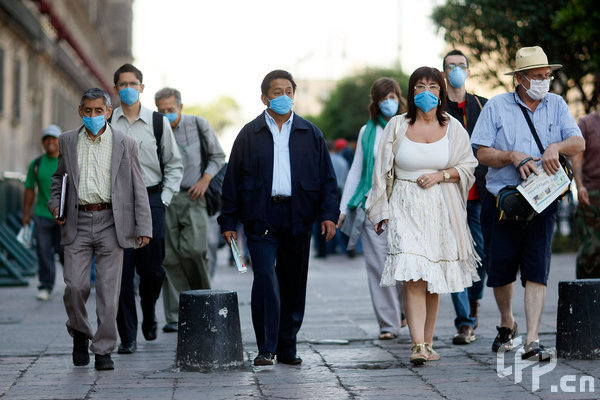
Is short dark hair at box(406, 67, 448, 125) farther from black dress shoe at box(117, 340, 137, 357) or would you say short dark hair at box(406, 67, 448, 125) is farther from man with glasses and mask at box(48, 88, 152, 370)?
black dress shoe at box(117, 340, 137, 357)

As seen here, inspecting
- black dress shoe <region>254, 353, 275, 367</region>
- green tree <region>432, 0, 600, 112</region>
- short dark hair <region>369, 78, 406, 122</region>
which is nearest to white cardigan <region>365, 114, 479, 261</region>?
black dress shoe <region>254, 353, 275, 367</region>

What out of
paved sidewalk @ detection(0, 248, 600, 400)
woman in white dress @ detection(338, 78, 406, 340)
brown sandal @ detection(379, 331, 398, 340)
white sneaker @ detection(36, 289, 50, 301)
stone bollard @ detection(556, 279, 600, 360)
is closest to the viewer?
paved sidewalk @ detection(0, 248, 600, 400)

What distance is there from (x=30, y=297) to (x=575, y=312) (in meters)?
7.54

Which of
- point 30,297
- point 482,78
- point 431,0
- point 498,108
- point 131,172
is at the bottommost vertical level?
point 30,297

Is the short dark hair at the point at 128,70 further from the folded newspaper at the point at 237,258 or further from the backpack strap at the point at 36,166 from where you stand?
the backpack strap at the point at 36,166

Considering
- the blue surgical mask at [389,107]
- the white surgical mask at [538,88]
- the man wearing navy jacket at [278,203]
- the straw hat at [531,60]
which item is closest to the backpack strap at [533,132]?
the white surgical mask at [538,88]

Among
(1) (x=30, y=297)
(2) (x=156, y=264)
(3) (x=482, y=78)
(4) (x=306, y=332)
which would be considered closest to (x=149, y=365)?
(2) (x=156, y=264)

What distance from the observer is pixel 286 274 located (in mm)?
7680

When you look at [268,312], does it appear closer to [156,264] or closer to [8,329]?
[156,264]

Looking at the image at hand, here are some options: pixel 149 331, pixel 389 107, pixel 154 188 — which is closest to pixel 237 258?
pixel 154 188

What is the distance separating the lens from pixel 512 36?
23.0 m

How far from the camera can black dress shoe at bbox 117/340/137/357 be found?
27.0ft

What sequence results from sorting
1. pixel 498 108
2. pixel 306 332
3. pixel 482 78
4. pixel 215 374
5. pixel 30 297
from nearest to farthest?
pixel 215 374 → pixel 498 108 → pixel 306 332 → pixel 30 297 → pixel 482 78

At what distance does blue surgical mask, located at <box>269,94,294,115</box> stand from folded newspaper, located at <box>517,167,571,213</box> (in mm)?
1619
